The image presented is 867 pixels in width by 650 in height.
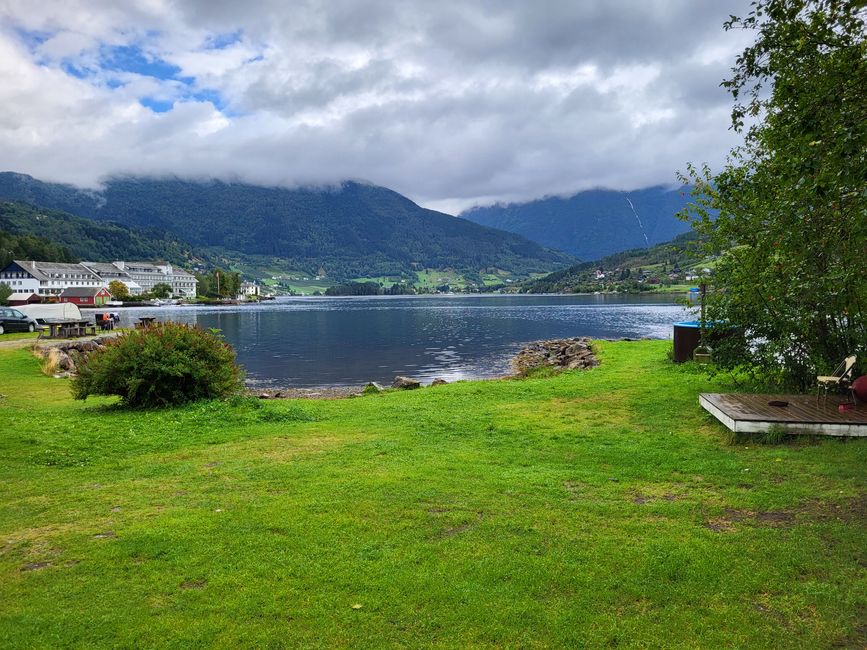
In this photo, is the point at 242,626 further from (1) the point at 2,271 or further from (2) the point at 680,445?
(1) the point at 2,271

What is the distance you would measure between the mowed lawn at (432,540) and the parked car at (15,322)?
4348 centimetres

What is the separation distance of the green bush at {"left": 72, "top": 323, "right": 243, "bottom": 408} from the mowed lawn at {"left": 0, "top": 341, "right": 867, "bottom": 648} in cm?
307

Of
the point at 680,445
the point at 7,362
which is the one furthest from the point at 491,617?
the point at 7,362

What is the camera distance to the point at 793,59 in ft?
30.4

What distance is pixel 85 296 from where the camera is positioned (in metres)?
134

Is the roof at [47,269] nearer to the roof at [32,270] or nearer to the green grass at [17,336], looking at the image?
the roof at [32,270]

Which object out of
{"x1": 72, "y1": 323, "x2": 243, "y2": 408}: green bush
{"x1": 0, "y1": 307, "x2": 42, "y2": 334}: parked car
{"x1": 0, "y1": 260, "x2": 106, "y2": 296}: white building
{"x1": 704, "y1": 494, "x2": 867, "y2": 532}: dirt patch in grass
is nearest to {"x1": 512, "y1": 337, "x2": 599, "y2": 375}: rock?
{"x1": 72, "y1": 323, "x2": 243, "y2": 408}: green bush

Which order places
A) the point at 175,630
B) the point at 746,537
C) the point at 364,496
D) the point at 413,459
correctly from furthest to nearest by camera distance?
1. the point at 413,459
2. the point at 364,496
3. the point at 746,537
4. the point at 175,630

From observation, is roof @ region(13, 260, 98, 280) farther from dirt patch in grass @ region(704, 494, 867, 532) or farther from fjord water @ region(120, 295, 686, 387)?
dirt patch in grass @ region(704, 494, 867, 532)

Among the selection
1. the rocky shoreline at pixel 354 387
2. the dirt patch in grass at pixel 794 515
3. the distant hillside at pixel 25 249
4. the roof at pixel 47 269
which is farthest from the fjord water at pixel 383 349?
the distant hillside at pixel 25 249

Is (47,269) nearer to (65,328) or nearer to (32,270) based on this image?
(32,270)

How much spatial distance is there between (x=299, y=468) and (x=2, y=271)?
173196 millimetres

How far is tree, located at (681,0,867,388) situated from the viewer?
693 centimetres

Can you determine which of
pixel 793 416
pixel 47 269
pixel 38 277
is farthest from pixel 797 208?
pixel 47 269
